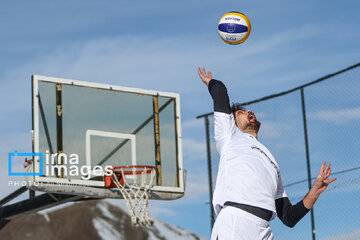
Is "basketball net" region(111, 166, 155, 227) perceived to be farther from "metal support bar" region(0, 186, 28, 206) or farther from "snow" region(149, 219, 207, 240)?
"snow" region(149, 219, 207, 240)

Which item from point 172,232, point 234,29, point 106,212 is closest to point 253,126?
point 234,29

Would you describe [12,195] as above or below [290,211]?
above

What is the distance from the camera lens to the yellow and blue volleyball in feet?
28.9

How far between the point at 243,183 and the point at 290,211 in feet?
2.09

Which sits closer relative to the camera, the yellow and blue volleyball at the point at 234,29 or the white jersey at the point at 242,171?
the white jersey at the point at 242,171

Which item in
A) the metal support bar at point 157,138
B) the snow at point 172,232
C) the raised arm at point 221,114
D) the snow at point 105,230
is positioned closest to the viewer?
the raised arm at point 221,114

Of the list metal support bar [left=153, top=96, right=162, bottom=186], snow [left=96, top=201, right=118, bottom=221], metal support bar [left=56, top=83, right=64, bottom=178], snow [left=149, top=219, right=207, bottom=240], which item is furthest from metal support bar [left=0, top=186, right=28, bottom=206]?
snow [left=96, top=201, right=118, bottom=221]

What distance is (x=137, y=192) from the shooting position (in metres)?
12.4

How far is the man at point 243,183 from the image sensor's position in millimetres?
5234

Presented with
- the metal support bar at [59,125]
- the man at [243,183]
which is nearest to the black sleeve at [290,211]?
the man at [243,183]

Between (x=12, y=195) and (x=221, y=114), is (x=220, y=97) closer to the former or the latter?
(x=221, y=114)

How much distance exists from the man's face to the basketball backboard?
6.40 meters

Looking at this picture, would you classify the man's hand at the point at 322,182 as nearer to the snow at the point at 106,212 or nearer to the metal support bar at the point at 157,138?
the metal support bar at the point at 157,138

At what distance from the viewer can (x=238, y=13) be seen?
353 inches
